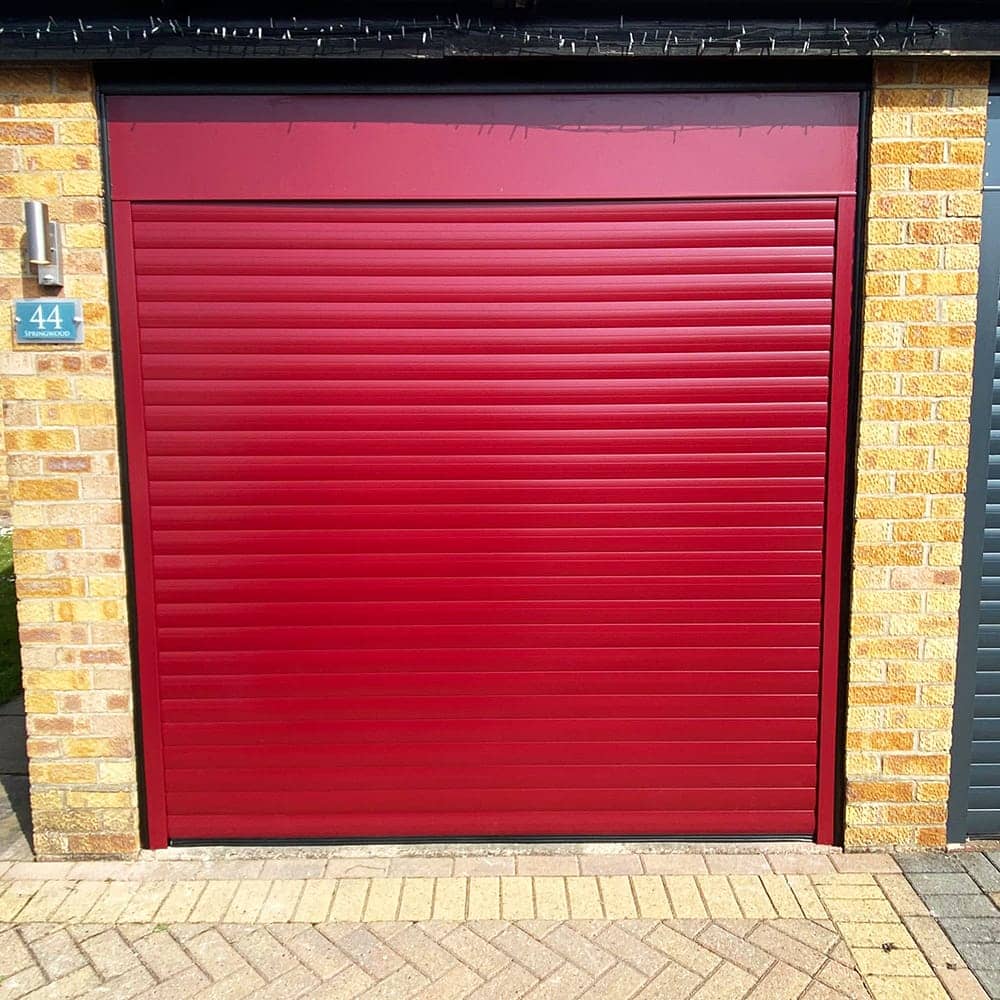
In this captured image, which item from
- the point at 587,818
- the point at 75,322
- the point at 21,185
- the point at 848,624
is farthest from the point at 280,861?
the point at 21,185

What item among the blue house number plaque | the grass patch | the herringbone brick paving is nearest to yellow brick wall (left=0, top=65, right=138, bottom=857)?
the blue house number plaque

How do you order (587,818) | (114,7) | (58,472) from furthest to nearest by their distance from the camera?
(587,818) < (58,472) < (114,7)

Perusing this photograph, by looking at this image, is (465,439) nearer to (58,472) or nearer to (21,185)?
(58,472)

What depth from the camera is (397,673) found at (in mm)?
3207

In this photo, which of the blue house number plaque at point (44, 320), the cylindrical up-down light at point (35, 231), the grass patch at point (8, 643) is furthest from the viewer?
the grass patch at point (8, 643)

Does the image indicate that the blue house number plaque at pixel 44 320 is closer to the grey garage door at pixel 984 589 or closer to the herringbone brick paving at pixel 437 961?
the herringbone brick paving at pixel 437 961

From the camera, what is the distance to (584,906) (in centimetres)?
288

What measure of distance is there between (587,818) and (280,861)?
1315 millimetres

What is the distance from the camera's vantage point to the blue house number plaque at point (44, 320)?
2934mm

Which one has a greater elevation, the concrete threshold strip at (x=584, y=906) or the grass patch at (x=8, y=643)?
Result: the grass patch at (x=8, y=643)

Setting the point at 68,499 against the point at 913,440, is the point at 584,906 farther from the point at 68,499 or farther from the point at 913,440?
the point at 68,499

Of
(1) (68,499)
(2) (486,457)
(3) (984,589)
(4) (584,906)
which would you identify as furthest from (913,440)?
(1) (68,499)

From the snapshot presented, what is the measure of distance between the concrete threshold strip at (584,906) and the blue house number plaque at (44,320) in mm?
2168

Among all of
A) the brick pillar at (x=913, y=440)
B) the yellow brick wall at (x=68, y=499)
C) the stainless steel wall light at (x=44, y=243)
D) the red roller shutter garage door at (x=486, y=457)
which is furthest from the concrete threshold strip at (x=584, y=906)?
the stainless steel wall light at (x=44, y=243)
